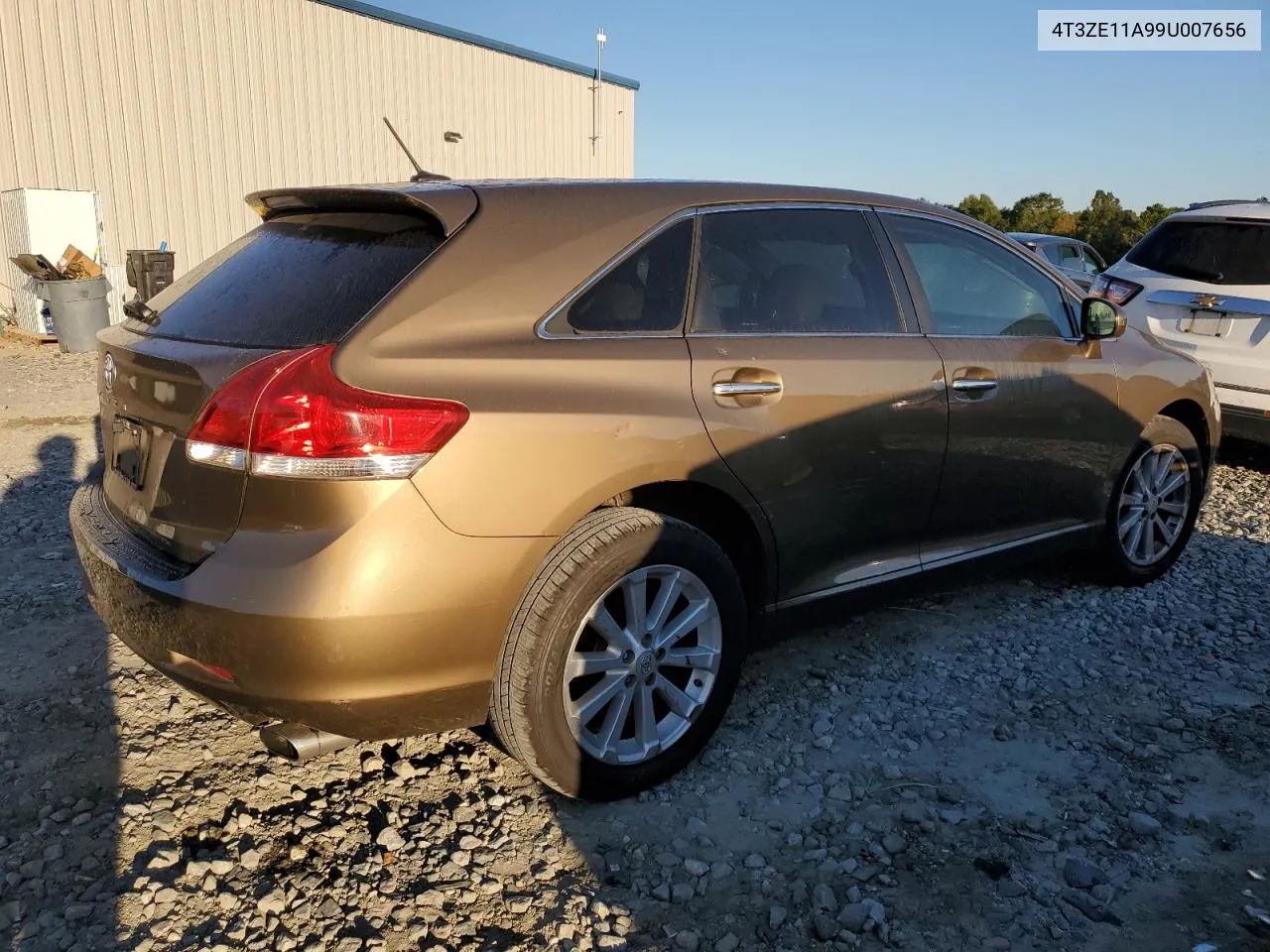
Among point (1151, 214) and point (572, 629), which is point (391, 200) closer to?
point (572, 629)

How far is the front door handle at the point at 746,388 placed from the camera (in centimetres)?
276

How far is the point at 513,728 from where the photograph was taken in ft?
8.14

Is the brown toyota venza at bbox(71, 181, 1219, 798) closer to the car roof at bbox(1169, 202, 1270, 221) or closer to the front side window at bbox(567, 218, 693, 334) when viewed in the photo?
the front side window at bbox(567, 218, 693, 334)

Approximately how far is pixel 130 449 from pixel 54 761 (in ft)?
3.30

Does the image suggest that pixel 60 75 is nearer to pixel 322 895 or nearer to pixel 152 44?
pixel 152 44

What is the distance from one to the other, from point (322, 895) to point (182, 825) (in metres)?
0.53

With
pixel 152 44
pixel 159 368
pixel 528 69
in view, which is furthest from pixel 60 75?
pixel 159 368

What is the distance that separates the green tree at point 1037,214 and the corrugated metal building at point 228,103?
1882 centimetres

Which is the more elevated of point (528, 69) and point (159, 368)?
point (528, 69)

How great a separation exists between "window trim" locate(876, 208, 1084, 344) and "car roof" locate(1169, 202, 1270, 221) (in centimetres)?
309

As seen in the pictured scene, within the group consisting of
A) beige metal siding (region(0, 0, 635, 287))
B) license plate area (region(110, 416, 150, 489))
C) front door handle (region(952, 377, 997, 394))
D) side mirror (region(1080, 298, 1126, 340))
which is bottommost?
license plate area (region(110, 416, 150, 489))

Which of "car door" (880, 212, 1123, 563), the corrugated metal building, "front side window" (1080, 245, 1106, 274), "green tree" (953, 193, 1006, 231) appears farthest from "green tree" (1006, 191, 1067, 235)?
"car door" (880, 212, 1123, 563)

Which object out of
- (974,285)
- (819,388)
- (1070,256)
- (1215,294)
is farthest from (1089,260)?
(819,388)

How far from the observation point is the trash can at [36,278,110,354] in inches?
456
